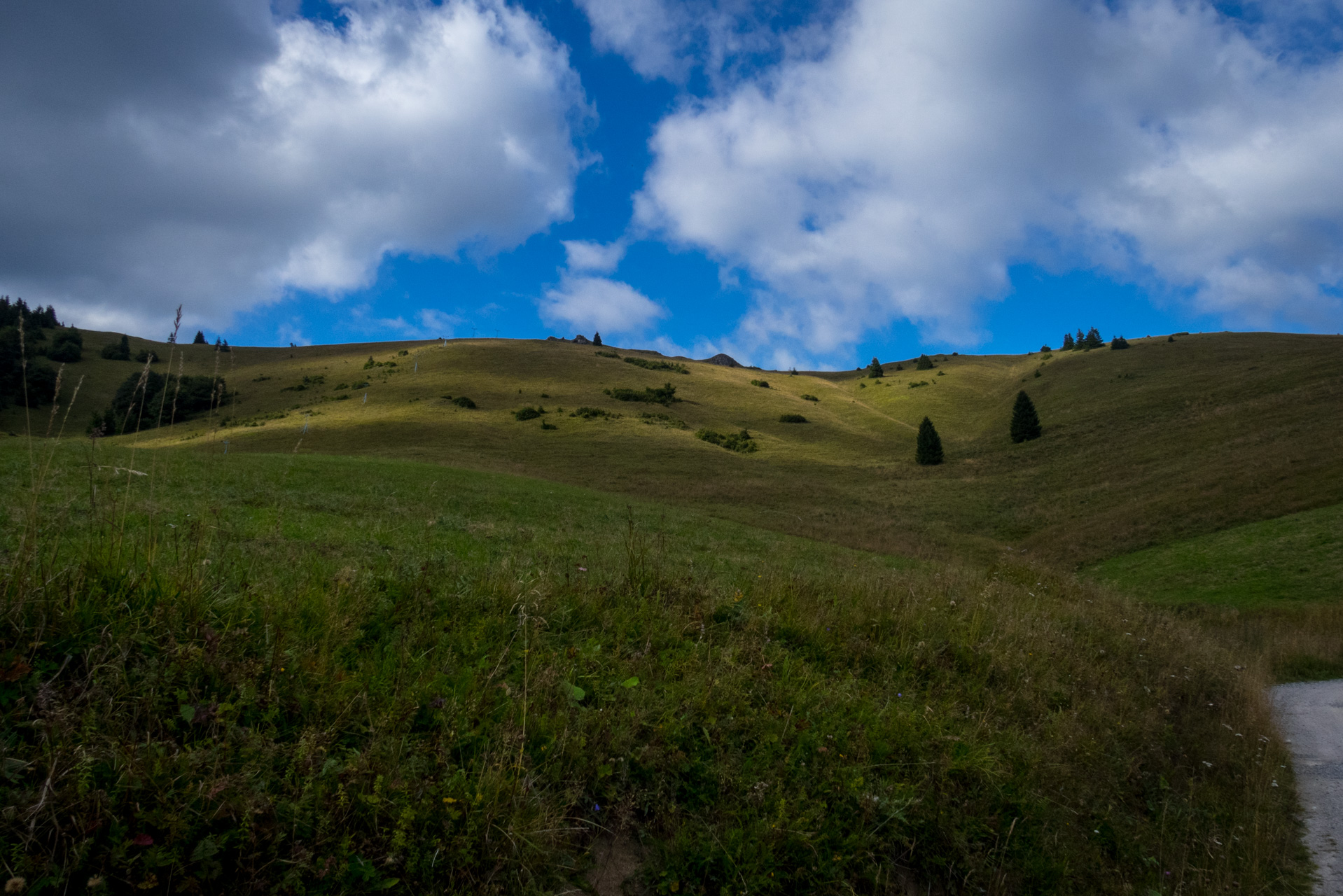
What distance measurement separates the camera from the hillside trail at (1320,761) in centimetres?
534

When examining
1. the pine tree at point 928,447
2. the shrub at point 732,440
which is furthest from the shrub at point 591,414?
the pine tree at point 928,447

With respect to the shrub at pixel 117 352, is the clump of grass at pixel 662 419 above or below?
below

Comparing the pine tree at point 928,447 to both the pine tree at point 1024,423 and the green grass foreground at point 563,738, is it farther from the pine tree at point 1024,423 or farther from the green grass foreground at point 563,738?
the green grass foreground at point 563,738

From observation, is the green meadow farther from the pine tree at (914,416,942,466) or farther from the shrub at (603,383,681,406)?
the shrub at (603,383,681,406)

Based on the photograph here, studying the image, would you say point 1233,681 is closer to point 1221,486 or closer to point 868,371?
point 1221,486

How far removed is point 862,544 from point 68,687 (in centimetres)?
2972

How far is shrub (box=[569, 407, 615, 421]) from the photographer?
6956 centimetres

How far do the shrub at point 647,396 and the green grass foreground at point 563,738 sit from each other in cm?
7428

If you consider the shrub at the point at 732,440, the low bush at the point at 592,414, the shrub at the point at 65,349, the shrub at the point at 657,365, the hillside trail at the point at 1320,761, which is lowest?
the hillside trail at the point at 1320,761

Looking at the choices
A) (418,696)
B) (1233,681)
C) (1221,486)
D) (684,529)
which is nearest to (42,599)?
(418,696)

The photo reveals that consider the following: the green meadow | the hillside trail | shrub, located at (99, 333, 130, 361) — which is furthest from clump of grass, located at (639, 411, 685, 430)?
shrub, located at (99, 333, 130, 361)

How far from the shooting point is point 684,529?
24281mm

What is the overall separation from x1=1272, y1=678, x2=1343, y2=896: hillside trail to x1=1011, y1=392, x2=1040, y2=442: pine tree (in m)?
61.1

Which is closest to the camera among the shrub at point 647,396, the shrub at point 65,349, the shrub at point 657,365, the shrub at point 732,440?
the shrub at point 732,440
